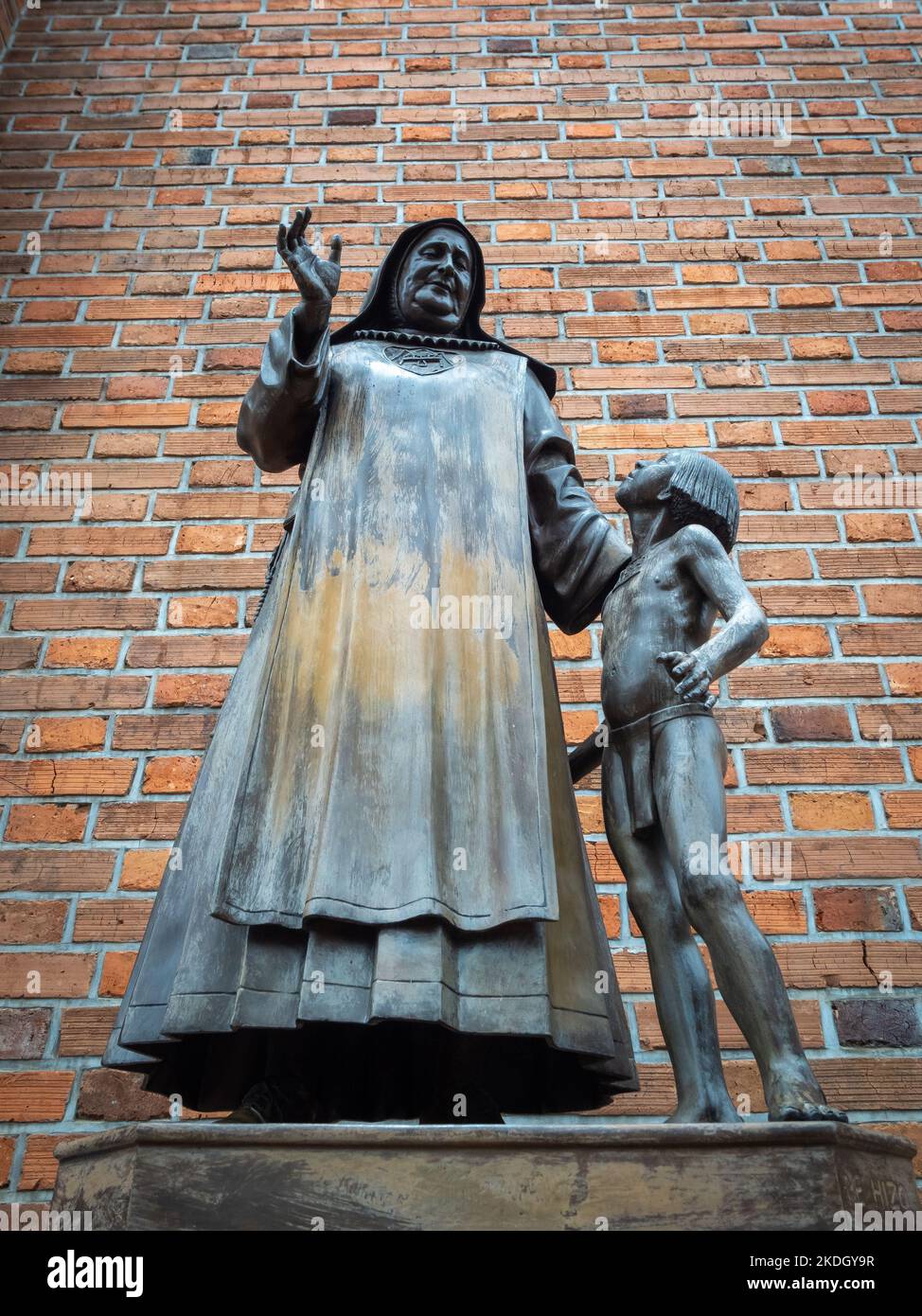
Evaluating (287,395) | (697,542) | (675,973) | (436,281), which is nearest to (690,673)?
(697,542)

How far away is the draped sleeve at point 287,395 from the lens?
6.75 feet

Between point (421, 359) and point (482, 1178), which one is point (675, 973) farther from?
point (421, 359)

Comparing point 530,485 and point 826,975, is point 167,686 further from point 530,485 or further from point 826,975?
point 826,975

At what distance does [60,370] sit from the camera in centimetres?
364

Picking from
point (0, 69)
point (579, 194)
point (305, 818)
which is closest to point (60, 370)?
point (0, 69)

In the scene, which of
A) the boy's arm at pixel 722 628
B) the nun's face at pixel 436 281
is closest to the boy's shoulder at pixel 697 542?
the boy's arm at pixel 722 628

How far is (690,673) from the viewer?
1.73 meters

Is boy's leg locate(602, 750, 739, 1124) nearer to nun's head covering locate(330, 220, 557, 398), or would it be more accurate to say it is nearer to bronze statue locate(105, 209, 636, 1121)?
bronze statue locate(105, 209, 636, 1121)

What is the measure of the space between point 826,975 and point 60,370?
2674mm

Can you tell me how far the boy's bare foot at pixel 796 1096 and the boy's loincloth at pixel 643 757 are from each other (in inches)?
15.2

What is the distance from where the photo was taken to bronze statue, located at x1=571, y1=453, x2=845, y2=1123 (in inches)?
62.5

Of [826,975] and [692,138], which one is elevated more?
[692,138]

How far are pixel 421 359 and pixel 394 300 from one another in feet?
0.64

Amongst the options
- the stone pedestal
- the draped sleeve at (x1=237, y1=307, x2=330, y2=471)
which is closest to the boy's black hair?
the draped sleeve at (x1=237, y1=307, x2=330, y2=471)
